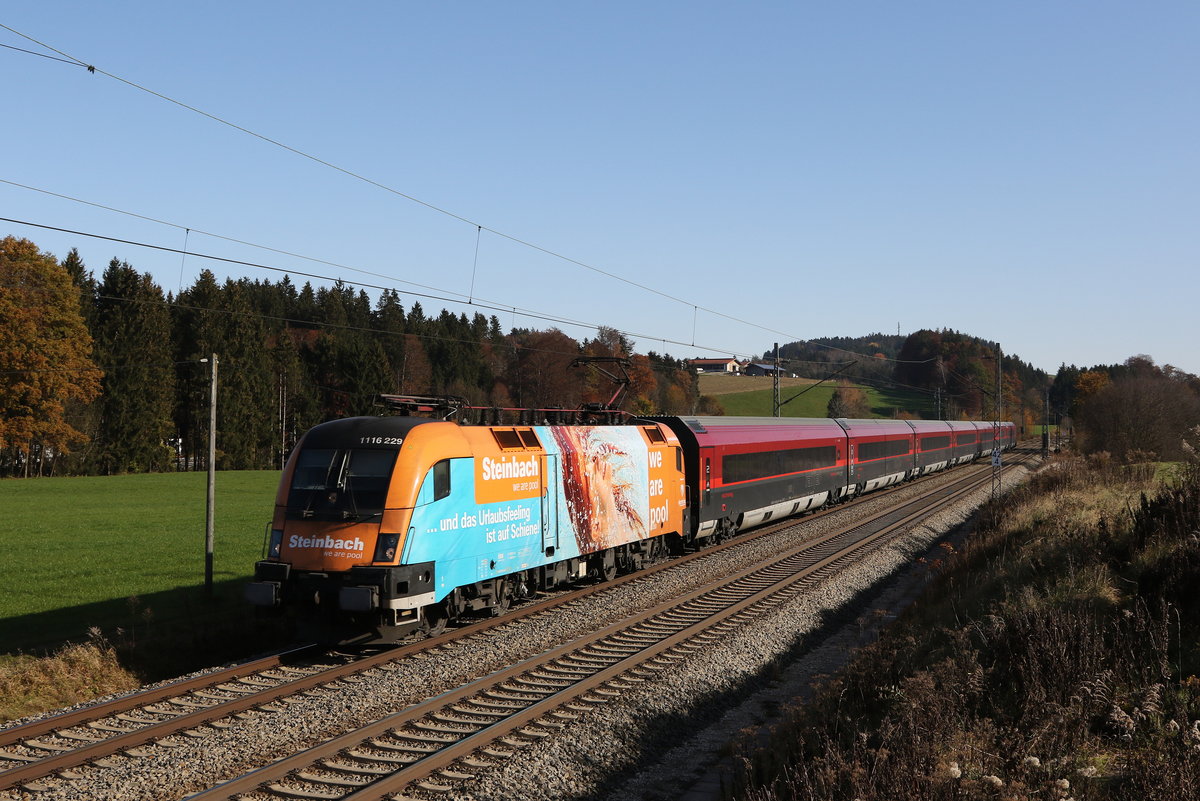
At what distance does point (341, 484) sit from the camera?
12.4 metres

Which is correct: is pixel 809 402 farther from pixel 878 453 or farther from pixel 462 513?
pixel 462 513

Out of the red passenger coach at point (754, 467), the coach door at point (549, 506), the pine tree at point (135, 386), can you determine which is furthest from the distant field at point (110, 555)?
the pine tree at point (135, 386)

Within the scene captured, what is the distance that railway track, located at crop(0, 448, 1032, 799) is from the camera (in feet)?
26.6

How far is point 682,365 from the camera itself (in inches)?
4771

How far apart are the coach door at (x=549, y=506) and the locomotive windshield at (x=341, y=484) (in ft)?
12.3

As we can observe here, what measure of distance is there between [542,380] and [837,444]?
3830cm

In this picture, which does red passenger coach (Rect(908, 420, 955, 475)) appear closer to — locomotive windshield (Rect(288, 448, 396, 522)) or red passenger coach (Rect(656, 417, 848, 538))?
red passenger coach (Rect(656, 417, 848, 538))

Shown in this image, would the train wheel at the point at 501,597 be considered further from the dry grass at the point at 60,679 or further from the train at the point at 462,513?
the dry grass at the point at 60,679

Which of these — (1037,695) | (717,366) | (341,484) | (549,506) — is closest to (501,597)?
(549,506)

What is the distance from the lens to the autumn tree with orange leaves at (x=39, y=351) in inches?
2019

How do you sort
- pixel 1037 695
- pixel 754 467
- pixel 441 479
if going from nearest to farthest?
pixel 1037 695
pixel 441 479
pixel 754 467

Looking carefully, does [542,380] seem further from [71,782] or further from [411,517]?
[71,782]

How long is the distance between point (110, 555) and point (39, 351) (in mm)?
37403

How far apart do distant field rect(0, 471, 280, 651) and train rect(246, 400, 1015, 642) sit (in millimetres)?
3778
